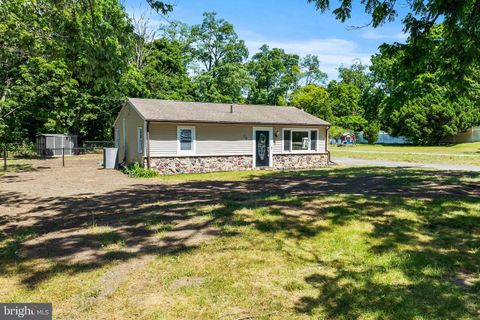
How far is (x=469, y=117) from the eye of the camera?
41625 mm

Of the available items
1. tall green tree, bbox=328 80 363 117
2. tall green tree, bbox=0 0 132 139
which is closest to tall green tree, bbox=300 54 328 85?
tall green tree, bbox=328 80 363 117

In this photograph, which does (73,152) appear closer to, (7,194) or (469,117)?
(7,194)

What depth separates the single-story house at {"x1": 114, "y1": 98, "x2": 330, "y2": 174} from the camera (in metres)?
17.4

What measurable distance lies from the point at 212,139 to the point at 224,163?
1.48 m

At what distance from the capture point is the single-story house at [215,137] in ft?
57.1

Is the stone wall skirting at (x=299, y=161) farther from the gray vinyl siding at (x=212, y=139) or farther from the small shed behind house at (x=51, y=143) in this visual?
the small shed behind house at (x=51, y=143)

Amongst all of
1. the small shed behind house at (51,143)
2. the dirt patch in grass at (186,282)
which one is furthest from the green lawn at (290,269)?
the small shed behind house at (51,143)

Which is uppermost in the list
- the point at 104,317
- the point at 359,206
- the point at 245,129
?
the point at 245,129

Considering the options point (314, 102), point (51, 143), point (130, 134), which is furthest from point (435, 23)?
point (314, 102)

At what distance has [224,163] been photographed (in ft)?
62.5

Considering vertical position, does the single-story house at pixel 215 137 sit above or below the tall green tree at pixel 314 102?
below

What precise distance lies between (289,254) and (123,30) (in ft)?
26.2

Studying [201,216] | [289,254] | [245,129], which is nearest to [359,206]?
[289,254]

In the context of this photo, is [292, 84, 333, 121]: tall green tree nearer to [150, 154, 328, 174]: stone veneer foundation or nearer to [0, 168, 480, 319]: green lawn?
[150, 154, 328, 174]: stone veneer foundation
